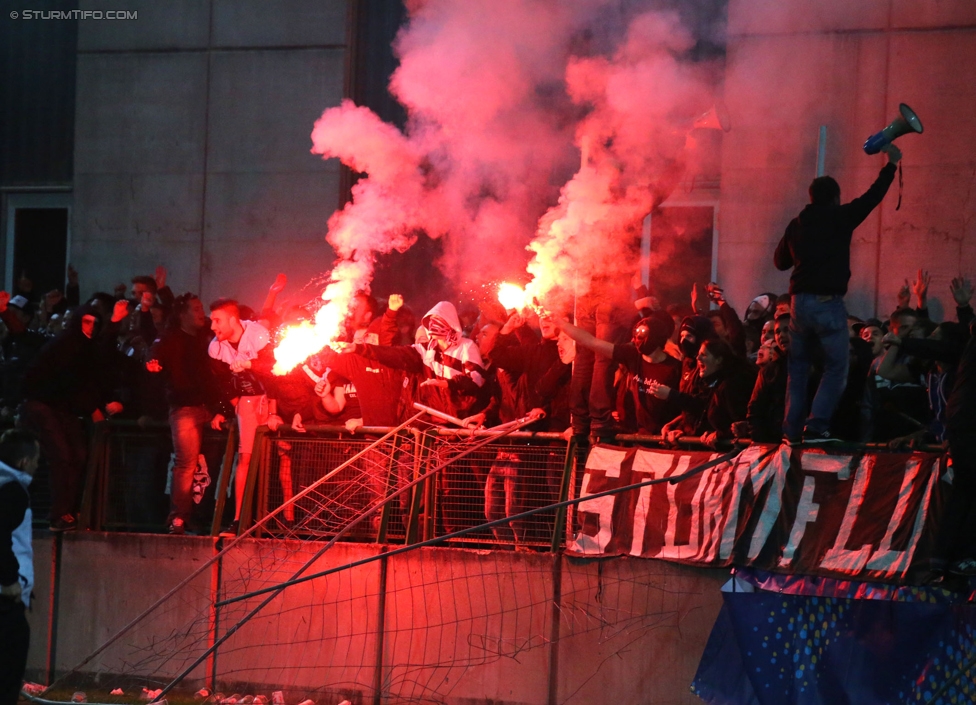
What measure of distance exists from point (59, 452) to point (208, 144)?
5637 mm

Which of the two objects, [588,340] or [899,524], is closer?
[899,524]

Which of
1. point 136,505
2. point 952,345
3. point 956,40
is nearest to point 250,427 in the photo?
point 136,505

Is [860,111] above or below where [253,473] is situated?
above

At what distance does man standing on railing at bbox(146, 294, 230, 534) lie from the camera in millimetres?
10453

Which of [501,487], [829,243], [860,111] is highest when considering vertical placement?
[860,111]

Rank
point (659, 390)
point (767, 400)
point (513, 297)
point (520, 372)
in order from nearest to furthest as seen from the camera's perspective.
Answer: point (767, 400) < point (659, 390) < point (520, 372) < point (513, 297)

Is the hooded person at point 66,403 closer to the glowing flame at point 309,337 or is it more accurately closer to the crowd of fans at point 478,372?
the crowd of fans at point 478,372

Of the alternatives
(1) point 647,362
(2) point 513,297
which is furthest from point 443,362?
(1) point 647,362

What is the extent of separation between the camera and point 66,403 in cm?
1088

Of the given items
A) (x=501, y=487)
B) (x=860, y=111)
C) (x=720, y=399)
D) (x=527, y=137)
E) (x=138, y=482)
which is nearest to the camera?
(x=720, y=399)

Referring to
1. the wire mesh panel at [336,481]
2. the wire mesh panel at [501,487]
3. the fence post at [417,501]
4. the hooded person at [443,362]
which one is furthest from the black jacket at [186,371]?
the wire mesh panel at [501,487]

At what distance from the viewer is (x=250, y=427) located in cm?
1044

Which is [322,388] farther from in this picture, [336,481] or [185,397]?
[185,397]

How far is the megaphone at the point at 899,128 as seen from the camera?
8.06m
